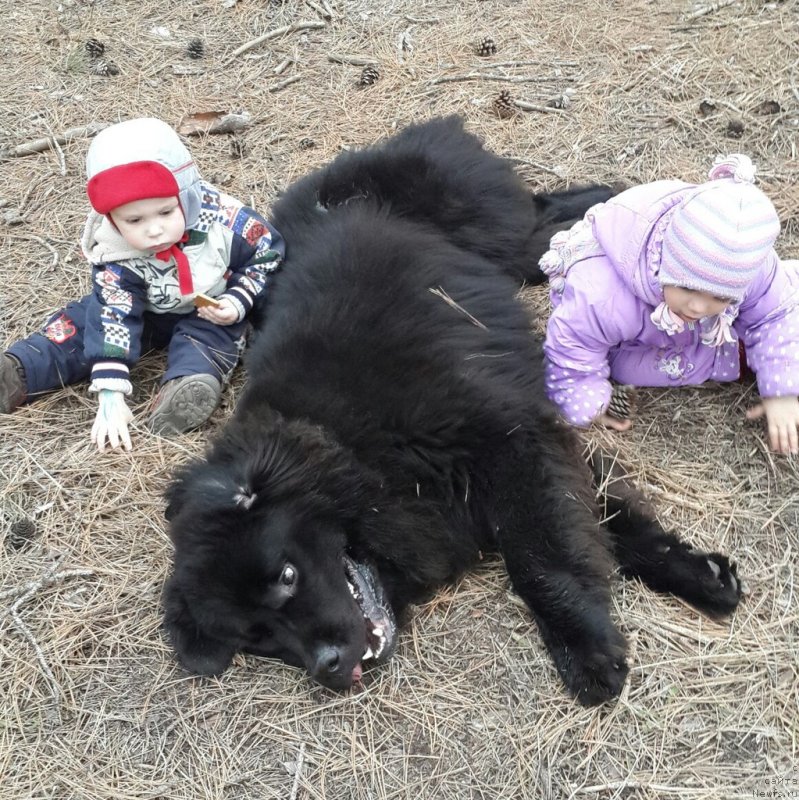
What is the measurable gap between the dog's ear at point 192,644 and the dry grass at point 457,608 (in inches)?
3.0

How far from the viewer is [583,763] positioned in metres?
2.35

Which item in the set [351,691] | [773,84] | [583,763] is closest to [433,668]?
[351,691]

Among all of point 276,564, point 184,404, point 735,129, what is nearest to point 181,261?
point 184,404

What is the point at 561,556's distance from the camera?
8.79 ft

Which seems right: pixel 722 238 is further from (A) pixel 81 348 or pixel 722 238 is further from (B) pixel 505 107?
(A) pixel 81 348

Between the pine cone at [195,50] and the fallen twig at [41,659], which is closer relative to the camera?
the fallen twig at [41,659]

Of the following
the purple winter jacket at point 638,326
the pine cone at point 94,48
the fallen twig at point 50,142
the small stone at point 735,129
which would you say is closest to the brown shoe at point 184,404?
the purple winter jacket at point 638,326

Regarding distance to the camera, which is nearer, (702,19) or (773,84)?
(773,84)

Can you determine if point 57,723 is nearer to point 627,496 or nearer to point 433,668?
point 433,668

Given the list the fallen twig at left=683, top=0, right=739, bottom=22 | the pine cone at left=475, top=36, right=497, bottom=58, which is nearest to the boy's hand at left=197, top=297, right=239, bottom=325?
the pine cone at left=475, top=36, right=497, bottom=58

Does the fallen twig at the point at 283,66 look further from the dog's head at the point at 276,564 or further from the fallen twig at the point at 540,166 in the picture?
the dog's head at the point at 276,564

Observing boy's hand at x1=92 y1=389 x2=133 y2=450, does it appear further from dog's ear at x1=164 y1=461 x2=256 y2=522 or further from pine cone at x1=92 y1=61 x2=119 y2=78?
pine cone at x1=92 y1=61 x2=119 y2=78

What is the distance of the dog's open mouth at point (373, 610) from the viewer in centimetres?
261

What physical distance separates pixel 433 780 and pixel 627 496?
124cm
